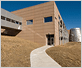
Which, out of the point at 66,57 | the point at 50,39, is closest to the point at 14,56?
the point at 66,57

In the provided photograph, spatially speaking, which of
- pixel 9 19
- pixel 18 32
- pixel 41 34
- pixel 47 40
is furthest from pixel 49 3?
pixel 18 32

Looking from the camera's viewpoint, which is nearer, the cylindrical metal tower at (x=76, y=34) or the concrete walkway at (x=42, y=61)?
the concrete walkway at (x=42, y=61)

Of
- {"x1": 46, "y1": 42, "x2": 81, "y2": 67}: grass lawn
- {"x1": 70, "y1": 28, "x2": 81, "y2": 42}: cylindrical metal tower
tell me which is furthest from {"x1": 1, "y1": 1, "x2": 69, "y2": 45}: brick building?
{"x1": 70, "y1": 28, "x2": 81, "y2": 42}: cylindrical metal tower

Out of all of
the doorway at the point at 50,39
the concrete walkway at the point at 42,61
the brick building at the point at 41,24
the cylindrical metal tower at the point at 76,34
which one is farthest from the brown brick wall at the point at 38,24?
the cylindrical metal tower at the point at 76,34

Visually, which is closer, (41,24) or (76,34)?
(41,24)

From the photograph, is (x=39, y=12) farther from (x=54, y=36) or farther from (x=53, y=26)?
(x=54, y=36)

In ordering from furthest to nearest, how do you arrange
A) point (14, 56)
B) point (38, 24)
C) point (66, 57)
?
point (38, 24) < point (14, 56) < point (66, 57)

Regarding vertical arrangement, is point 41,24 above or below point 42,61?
above

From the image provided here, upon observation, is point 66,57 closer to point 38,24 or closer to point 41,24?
point 41,24

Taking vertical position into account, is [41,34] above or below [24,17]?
below

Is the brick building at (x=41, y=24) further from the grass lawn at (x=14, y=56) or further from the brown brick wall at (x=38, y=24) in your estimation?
the grass lawn at (x=14, y=56)

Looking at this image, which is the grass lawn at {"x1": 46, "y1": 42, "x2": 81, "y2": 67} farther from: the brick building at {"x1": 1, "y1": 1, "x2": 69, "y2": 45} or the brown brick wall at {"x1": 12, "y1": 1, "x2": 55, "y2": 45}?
the brown brick wall at {"x1": 12, "y1": 1, "x2": 55, "y2": 45}

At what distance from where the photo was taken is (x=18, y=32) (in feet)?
76.9

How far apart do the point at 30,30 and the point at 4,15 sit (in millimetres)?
9153
